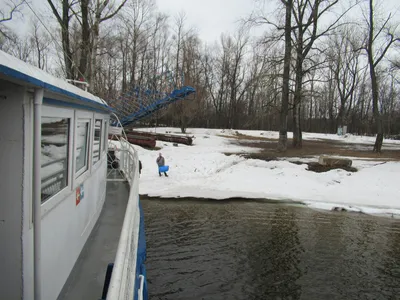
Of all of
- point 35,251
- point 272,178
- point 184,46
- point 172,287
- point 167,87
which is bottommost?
point 172,287

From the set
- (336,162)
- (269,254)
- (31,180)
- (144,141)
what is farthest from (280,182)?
(31,180)

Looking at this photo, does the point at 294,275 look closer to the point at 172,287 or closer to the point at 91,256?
the point at 172,287

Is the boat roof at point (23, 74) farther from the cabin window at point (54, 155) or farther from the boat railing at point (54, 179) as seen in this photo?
the boat railing at point (54, 179)

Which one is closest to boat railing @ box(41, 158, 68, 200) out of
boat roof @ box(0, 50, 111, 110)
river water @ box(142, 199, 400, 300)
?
boat roof @ box(0, 50, 111, 110)

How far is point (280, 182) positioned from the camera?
16.1 metres

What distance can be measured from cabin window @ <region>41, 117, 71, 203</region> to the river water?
13.0ft

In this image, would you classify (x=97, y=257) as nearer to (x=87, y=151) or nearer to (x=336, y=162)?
(x=87, y=151)

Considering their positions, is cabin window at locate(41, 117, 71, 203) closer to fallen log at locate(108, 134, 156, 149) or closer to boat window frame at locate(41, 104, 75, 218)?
boat window frame at locate(41, 104, 75, 218)

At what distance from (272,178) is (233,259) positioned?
9480 millimetres

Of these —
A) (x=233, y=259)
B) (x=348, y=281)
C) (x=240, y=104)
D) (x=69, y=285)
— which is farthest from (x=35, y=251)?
(x=240, y=104)

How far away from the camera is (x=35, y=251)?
2.48 m

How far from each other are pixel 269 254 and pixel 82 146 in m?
5.93

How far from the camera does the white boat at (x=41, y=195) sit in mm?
2266

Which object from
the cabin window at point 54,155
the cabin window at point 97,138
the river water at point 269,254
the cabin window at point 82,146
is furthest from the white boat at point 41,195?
the river water at point 269,254
